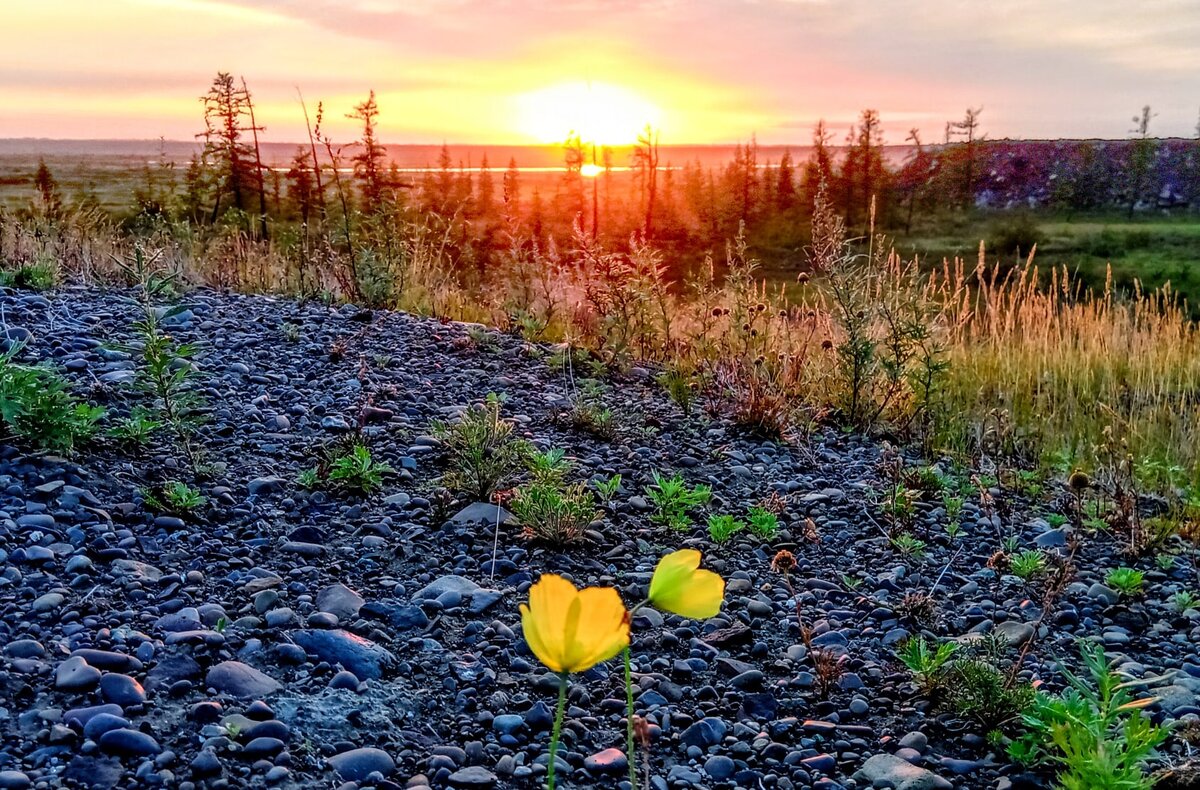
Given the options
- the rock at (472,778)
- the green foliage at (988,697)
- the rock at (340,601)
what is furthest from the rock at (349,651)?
the green foliage at (988,697)

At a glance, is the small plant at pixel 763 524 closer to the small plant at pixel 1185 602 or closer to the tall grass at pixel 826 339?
the tall grass at pixel 826 339

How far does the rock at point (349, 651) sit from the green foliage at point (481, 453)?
0.99 metres

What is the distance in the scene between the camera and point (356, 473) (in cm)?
321

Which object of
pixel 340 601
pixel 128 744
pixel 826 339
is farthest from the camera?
pixel 826 339

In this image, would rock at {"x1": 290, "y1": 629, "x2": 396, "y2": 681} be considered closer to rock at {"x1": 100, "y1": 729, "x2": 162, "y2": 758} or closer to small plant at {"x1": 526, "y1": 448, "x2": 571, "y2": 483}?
rock at {"x1": 100, "y1": 729, "x2": 162, "y2": 758}

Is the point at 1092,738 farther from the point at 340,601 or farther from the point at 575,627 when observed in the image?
the point at 340,601

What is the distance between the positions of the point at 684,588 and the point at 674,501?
2.36m

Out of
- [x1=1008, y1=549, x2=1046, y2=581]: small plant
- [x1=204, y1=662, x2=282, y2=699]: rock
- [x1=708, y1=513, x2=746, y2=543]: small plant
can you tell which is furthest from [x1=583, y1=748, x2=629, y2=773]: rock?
[x1=1008, y1=549, x2=1046, y2=581]: small plant

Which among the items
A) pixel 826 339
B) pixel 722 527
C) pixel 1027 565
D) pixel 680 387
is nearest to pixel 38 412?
pixel 722 527

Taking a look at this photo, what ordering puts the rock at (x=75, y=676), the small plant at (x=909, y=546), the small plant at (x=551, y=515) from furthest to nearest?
the small plant at (x=909, y=546)
the small plant at (x=551, y=515)
the rock at (x=75, y=676)

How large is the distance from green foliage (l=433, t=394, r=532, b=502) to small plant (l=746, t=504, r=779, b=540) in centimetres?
91

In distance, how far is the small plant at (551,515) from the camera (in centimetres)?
297

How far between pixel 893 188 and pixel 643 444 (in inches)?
2000

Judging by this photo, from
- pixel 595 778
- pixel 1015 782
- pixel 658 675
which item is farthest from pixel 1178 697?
pixel 595 778
